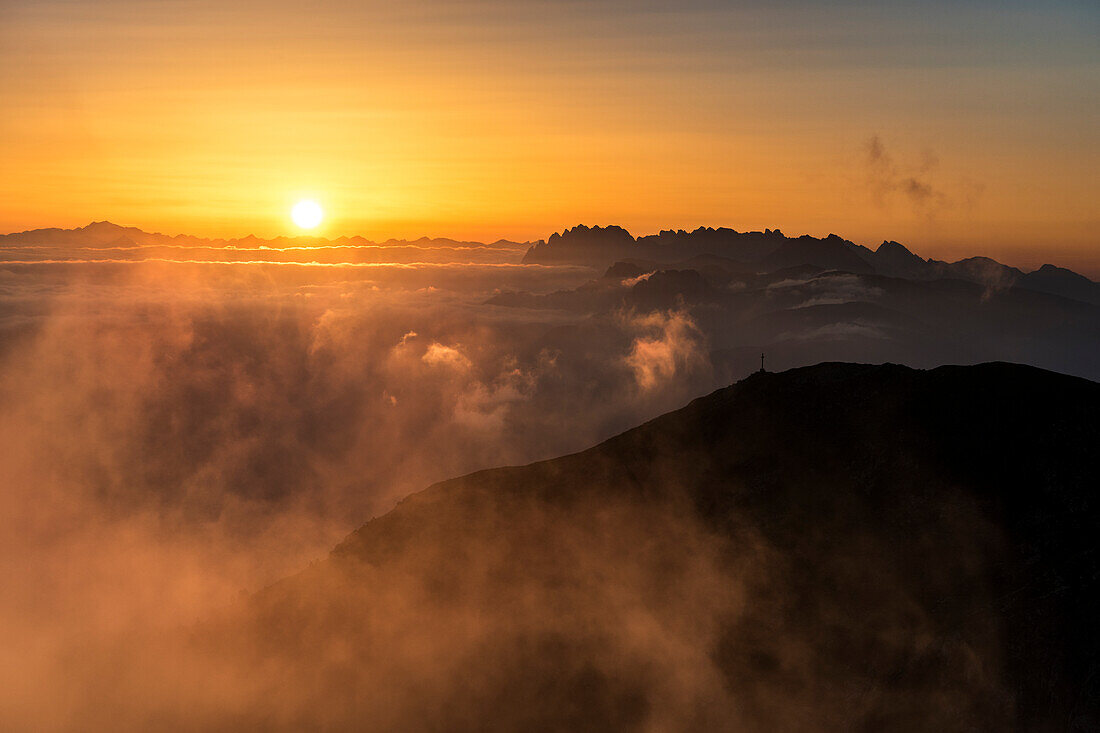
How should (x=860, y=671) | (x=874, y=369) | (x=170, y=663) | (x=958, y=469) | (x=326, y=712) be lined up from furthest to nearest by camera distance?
(x=170, y=663) → (x=874, y=369) → (x=326, y=712) → (x=958, y=469) → (x=860, y=671)

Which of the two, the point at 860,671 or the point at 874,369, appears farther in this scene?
the point at 874,369

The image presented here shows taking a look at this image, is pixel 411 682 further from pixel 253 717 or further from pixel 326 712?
pixel 253 717

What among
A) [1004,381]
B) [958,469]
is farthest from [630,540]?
[1004,381]

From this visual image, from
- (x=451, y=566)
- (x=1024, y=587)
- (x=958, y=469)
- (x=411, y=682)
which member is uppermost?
(x=958, y=469)

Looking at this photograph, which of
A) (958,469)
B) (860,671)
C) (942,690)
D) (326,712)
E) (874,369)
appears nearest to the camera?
(942,690)

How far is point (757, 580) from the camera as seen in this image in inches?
3497

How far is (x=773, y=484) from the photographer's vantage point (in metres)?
96.5

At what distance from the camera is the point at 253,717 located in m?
97.1

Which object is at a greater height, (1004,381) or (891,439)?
(1004,381)

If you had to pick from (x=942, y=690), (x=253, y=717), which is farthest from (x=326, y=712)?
(x=942, y=690)

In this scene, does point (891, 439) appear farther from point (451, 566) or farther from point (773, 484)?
point (451, 566)

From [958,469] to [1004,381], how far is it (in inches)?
472

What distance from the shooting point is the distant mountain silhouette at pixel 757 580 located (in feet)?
242

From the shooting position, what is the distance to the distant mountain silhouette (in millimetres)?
73812
